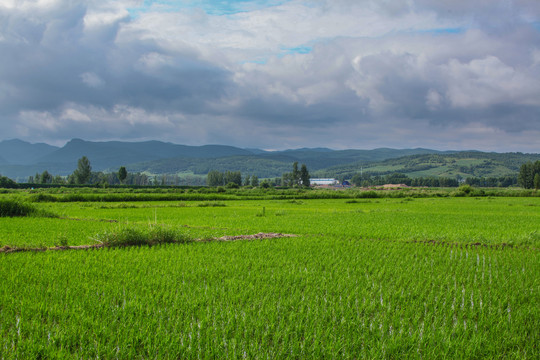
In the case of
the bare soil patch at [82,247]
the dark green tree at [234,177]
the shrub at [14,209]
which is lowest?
the bare soil patch at [82,247]

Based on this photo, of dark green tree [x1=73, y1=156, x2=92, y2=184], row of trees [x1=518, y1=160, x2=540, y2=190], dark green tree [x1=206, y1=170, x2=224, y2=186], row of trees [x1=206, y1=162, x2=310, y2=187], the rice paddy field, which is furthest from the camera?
dark green tree [x1=206, y1=170, x2=224, y2=186]

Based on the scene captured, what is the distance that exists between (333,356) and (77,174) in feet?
498

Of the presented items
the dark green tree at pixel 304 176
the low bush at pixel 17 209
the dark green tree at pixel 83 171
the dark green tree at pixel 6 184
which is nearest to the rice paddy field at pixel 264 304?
the low bush at pixel 17 209

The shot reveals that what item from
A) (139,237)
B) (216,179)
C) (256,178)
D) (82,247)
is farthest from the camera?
(216,179)

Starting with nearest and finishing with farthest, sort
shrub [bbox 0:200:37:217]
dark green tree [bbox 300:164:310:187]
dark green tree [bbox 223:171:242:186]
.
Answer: shrub [bbox 0:200:37:217] → dark green tree [bbox 300:164:310:187] → dark green tree [bbox 223:171:242:186]

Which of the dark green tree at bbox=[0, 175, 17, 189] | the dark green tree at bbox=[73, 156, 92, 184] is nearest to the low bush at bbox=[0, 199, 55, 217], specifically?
the dark green tree at bbox=[0, 175, 17, 189]

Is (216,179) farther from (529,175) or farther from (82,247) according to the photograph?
(82,247)

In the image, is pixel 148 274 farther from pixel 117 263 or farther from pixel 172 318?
pixel 172 318

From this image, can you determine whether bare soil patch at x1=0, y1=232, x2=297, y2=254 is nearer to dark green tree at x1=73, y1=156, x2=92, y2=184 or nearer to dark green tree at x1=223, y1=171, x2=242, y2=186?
dark green tree at x1=73, y1=156, x2=92, y2=184

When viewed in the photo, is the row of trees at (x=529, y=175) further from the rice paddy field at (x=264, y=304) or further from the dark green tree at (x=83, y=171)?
the dark green tree at (x=83, y=171)

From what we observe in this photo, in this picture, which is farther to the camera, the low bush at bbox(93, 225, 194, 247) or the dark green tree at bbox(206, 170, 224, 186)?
the dark green tree at bbox(206, 170, 224, 186)

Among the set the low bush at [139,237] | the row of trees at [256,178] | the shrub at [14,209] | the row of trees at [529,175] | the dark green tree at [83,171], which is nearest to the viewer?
the low bush at [139,237]

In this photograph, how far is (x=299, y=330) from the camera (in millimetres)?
5684

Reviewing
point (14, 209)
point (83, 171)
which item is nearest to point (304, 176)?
point (83, 171)
